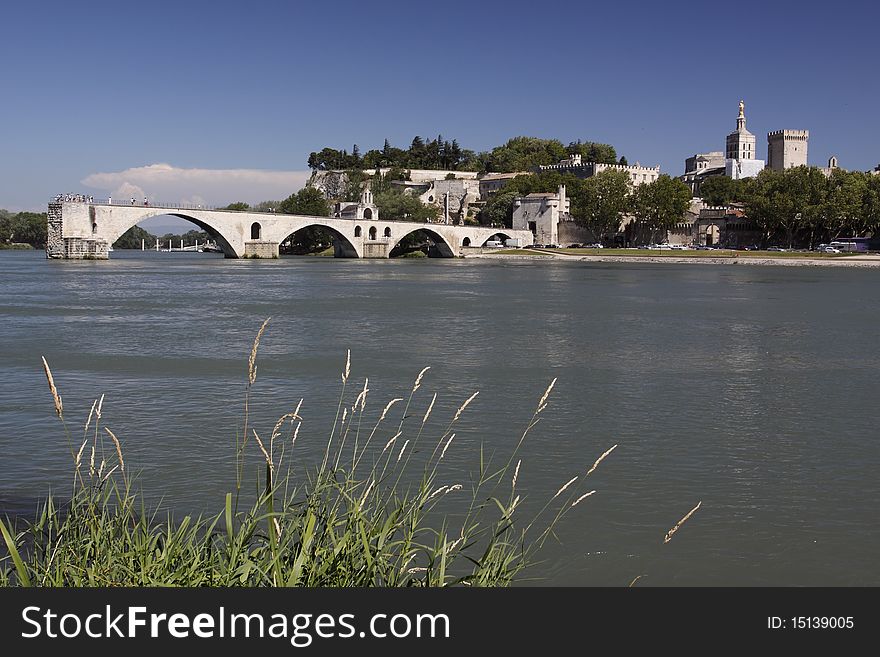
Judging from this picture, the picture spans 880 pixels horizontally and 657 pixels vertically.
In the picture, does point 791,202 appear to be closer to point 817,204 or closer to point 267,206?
point 817,204

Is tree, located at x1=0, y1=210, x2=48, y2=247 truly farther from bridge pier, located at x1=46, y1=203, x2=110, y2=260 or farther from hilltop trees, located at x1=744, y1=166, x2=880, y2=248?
hilltop trees, located at x1=744, y1=166, x2=880, y2=248

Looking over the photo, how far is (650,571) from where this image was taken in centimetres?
582

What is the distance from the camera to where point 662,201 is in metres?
86.3

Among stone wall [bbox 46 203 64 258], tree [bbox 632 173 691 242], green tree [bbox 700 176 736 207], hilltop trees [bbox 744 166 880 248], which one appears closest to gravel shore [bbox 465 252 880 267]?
hilltop trees [bbox 744 166 880 248]

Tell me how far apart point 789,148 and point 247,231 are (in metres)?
87.2

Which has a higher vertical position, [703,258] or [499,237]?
[499,237]

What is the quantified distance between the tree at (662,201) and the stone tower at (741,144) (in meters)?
50.7

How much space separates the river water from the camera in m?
6.49

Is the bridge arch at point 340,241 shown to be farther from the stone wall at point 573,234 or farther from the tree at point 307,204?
the stone wall at point 573,234

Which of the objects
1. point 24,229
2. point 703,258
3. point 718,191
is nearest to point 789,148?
point 718,191

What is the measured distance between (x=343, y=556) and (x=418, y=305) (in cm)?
2472

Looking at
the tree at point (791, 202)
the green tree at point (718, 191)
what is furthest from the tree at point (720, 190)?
the tree at point (791, 202)

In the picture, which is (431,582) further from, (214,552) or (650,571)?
(650,571)

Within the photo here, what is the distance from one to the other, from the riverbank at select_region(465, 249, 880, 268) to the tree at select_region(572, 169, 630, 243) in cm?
706
